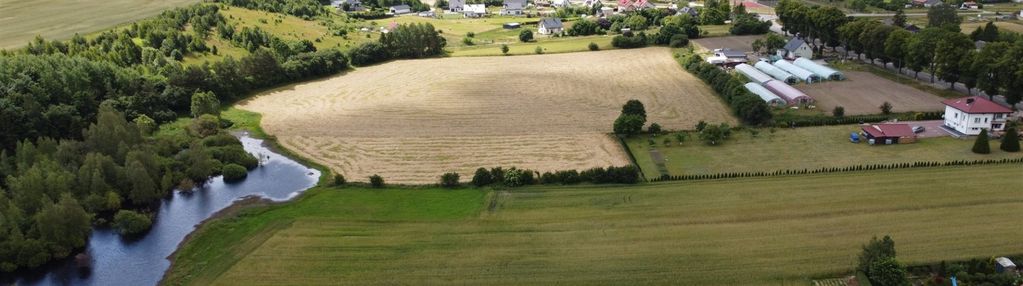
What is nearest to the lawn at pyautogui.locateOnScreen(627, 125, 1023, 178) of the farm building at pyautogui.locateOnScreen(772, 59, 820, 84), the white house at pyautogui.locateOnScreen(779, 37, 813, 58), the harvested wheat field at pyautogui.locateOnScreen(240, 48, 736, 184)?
the harvested wheat field at pyautogui.locateOnScreen(240, 48, 736, 184)

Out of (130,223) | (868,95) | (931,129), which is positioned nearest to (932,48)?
(868,95)

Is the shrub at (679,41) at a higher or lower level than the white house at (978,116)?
higher

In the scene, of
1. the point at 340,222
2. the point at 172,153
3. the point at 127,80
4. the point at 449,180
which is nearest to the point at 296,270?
the point at 340,222

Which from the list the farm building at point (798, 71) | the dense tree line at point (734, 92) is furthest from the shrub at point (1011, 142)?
the farm building at point (798, 71)

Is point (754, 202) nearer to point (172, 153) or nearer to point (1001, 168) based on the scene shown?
point (1001, 168)

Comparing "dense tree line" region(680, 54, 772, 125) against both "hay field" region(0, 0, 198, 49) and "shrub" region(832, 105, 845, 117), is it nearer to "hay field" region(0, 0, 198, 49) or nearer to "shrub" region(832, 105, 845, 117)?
"shrub" region(832, 105, 845, 117)

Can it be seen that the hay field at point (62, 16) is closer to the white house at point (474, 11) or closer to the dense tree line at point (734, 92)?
the white house at point (474, 11)
